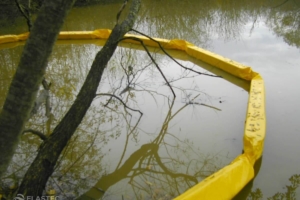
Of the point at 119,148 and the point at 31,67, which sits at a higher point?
the point at 31,67

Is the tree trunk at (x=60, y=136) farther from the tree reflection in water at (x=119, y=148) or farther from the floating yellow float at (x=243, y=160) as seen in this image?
the floating yellow float at (x=243, y=160)

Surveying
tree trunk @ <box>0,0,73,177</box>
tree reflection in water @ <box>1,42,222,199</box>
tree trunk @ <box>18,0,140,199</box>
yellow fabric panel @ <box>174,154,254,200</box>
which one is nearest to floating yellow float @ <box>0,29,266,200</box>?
yellow fabric panel @ <box>174,154,254,200</box>

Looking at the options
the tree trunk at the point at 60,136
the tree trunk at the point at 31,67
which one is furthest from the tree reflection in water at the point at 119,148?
the tree trunk at the point at 31,67

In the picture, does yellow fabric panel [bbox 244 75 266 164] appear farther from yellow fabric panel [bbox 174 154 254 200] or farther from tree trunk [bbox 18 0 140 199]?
tree trunk [bbox 18 0 140 199]

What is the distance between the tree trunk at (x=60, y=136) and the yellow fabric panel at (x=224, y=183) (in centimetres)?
92

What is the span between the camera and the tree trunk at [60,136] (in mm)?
2051

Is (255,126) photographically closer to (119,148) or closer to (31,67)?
(119,148)

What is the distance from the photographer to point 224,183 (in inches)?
87.7

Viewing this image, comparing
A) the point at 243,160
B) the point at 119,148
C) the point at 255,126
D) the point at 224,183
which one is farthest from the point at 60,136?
the point at 255,126

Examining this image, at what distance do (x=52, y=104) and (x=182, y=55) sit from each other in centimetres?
259

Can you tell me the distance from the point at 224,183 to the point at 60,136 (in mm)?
1259

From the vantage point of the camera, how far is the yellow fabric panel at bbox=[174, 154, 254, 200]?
2.09m

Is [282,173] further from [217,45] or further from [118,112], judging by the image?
[217,45]

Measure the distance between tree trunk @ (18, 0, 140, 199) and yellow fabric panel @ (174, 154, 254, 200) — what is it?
3.03ft
